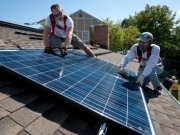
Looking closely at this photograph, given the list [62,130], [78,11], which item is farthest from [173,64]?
[62,130]

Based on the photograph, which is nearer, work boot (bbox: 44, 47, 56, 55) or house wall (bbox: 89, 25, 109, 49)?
work boot (bbox: 44, 47, 56, 55)

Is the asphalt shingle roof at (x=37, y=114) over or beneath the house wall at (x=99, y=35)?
over

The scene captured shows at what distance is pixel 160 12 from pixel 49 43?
5731cm

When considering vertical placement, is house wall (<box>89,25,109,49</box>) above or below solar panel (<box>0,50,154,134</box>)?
below

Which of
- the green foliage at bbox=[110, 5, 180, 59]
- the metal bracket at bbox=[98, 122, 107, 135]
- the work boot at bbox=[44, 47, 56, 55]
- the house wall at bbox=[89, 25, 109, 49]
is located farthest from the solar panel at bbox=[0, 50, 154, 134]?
the green foliage at bbox=[110, 5, 180, 59]

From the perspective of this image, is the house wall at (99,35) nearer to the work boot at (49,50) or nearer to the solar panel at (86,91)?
the work boot at (49,50)

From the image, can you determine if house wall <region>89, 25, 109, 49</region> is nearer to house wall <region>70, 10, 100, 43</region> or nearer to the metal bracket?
the metal bracket

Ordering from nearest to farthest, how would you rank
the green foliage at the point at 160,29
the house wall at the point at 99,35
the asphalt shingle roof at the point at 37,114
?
the asphalt shingle roof at the point at 37,114
the house wall at the point at 99,35
the green foliage at the point at 160,29

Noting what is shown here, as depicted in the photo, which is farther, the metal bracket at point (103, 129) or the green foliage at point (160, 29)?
the green foliage at point (160, 29)

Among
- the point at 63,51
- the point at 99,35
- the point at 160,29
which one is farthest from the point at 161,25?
the point at 63,51

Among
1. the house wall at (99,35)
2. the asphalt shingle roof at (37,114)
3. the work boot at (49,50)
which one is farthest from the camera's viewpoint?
the house wall at (99,35)

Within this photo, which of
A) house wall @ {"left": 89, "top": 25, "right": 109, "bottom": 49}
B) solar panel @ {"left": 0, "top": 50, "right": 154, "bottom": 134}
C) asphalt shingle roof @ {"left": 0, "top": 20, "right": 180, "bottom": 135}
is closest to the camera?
asphalt shingle roof @ {"left": 0, "top": 20, "right": 180, "bottom": 135}

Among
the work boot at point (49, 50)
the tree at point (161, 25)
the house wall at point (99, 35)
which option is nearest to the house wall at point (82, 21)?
the tree at point (161, 25)

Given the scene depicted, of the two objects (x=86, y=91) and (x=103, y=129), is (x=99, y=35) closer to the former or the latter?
(x=86, y=91)
